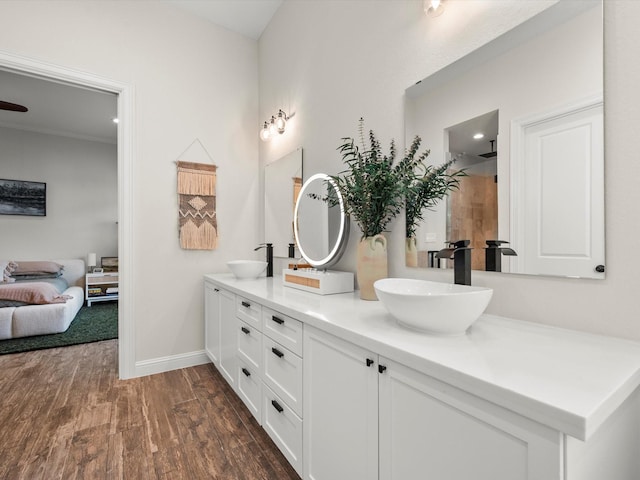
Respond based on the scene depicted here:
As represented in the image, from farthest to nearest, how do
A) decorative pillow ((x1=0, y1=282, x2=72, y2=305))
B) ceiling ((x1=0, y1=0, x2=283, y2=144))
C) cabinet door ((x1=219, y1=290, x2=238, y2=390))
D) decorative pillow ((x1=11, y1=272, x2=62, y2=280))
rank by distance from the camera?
decorative pillow ((x1=11, y1=272, x2=62, y2=280)) → decorative pillow ((x1=0, y1=282, x2=72, y2=305)) → ceiling ((x1=0, y1=0, x2=283, y2=144)) → cabinet door ((x1=219, y1=290, x2=238, y2=390))

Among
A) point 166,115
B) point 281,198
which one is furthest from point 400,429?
point 166,115

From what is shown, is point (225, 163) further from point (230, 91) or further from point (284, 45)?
point (284, 45)

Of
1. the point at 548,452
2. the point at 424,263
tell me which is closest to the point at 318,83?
the point at 424,263

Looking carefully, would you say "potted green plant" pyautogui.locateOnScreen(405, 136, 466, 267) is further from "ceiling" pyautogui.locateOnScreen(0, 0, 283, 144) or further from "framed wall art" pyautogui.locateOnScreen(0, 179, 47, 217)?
"framed wall art" pyautogui.locateOnScreen(0, 179, 47, 217)

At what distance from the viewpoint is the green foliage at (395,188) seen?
59.1 inches

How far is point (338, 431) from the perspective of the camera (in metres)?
1.14

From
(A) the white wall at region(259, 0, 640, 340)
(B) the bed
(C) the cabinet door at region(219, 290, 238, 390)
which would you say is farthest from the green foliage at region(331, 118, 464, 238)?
(B) the bed

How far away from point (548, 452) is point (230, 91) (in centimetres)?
335

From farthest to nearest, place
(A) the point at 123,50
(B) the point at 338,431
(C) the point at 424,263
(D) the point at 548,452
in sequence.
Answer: (A) the point at 123,50 → (C) the point at 424,263 → (B) the point at 338,431 → (D) the point at 548,452

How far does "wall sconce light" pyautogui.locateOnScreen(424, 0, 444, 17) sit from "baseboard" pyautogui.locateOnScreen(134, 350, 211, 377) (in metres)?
2.95

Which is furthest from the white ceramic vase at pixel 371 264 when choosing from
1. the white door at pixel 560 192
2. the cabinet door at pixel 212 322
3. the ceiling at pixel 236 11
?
the ceiling at pixel 236 11

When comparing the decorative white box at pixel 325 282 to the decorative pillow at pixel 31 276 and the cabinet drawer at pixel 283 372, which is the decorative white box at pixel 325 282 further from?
the decorative pillow at pixel 31 276

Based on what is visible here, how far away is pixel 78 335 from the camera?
146 inches

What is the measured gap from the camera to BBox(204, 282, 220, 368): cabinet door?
2.51m
